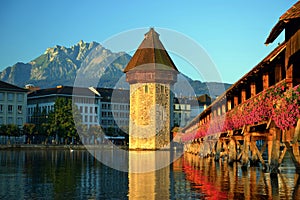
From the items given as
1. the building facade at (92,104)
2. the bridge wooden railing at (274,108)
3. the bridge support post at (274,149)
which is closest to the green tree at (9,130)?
the building facade at (92,104)

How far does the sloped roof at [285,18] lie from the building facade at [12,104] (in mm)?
79676

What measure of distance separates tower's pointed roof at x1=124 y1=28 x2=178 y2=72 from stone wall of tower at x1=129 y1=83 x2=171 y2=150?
2.80m

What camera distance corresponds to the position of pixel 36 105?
107m

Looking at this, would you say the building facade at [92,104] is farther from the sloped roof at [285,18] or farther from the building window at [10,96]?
the sloped roof at [285,18]

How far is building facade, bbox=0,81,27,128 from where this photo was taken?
3501 inches

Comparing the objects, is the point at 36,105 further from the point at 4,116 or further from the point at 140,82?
the point at 140,82

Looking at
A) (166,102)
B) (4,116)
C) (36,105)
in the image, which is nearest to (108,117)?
(36,105)

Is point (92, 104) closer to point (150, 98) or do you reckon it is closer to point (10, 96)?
point (10, 96)

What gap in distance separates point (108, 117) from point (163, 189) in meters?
104

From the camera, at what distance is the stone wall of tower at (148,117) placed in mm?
66938

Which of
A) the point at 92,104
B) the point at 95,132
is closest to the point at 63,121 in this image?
the point at 95,132

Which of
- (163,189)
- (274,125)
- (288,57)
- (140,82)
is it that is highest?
(140,82)

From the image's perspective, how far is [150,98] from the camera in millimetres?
67438

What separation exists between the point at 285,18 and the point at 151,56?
5842 cm
